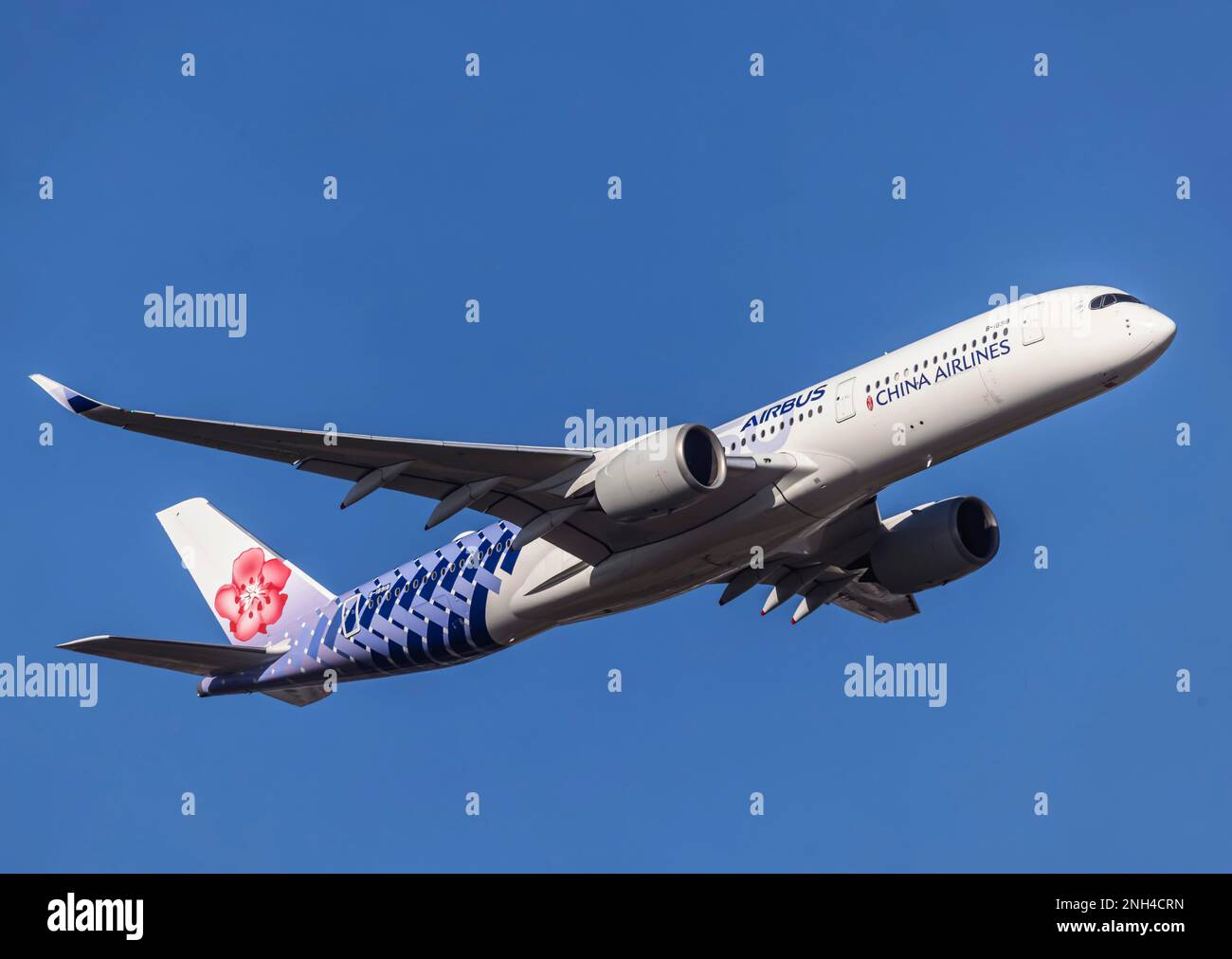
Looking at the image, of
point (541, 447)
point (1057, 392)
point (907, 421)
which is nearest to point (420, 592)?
point (541, 447)

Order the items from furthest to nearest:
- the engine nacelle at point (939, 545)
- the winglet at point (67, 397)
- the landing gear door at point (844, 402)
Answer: the engine nacelle at point (939, 545)
the landing gear door at point (844, 402)
the winglet at point (67, 397)

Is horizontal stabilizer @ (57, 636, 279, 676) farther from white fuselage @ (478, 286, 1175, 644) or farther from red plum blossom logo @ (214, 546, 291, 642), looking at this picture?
white fuselage @ (478, 286, 1175, 644)

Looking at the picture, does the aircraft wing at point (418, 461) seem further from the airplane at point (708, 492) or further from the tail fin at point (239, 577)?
the tail fin at point (239, 577)

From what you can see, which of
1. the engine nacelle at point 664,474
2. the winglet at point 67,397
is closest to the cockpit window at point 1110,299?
the engine nacelle at point 664,474

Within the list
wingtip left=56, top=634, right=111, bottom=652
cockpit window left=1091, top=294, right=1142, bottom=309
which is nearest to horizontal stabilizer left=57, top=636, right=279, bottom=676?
wingtip left=56, top=634, right=111, bottom=652

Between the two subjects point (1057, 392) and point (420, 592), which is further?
point (420, 592)

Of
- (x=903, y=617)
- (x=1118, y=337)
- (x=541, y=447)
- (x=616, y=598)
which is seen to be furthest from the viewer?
(x=903, y=617)

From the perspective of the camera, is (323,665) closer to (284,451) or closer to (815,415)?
(284,451)
